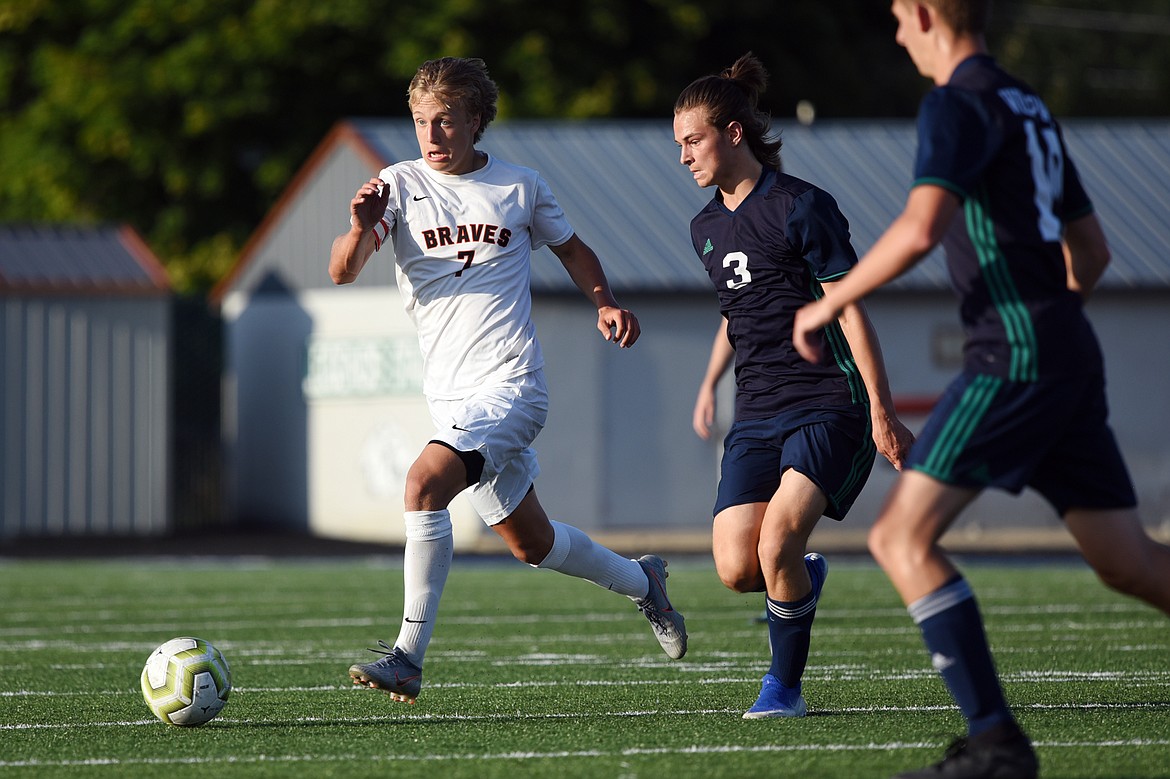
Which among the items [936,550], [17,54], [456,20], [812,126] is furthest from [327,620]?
[17,54]

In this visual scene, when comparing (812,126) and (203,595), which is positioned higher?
(812,126)

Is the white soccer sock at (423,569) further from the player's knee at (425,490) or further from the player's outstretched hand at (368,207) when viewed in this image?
the player's outstretched hand at (368,207)

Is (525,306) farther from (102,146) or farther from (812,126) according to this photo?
(102,146)

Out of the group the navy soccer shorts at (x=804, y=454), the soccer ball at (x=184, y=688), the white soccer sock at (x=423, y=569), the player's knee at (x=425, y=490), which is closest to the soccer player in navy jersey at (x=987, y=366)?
the navy soccer shorts at (x=804, y=454)

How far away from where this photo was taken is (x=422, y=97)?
6.61 m

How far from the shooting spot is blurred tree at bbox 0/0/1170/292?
27.9m

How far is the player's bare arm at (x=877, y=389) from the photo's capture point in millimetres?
6219

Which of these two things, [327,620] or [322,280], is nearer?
[327,620]

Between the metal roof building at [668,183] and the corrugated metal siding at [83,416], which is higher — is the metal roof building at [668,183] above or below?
above

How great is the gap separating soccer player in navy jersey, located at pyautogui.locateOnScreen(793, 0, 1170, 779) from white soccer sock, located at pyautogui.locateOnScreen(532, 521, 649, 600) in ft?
7.85

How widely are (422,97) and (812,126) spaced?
57.2ft

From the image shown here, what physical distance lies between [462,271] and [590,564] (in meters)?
1.34

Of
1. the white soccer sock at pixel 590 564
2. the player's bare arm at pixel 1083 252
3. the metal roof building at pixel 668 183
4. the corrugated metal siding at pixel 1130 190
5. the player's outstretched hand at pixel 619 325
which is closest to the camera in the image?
the player's bare arm at pixel 1083 252

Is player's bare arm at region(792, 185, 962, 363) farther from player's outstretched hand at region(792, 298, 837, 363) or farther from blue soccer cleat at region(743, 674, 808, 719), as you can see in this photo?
blue soccer cleat at region(743, 674, 808, 719)
